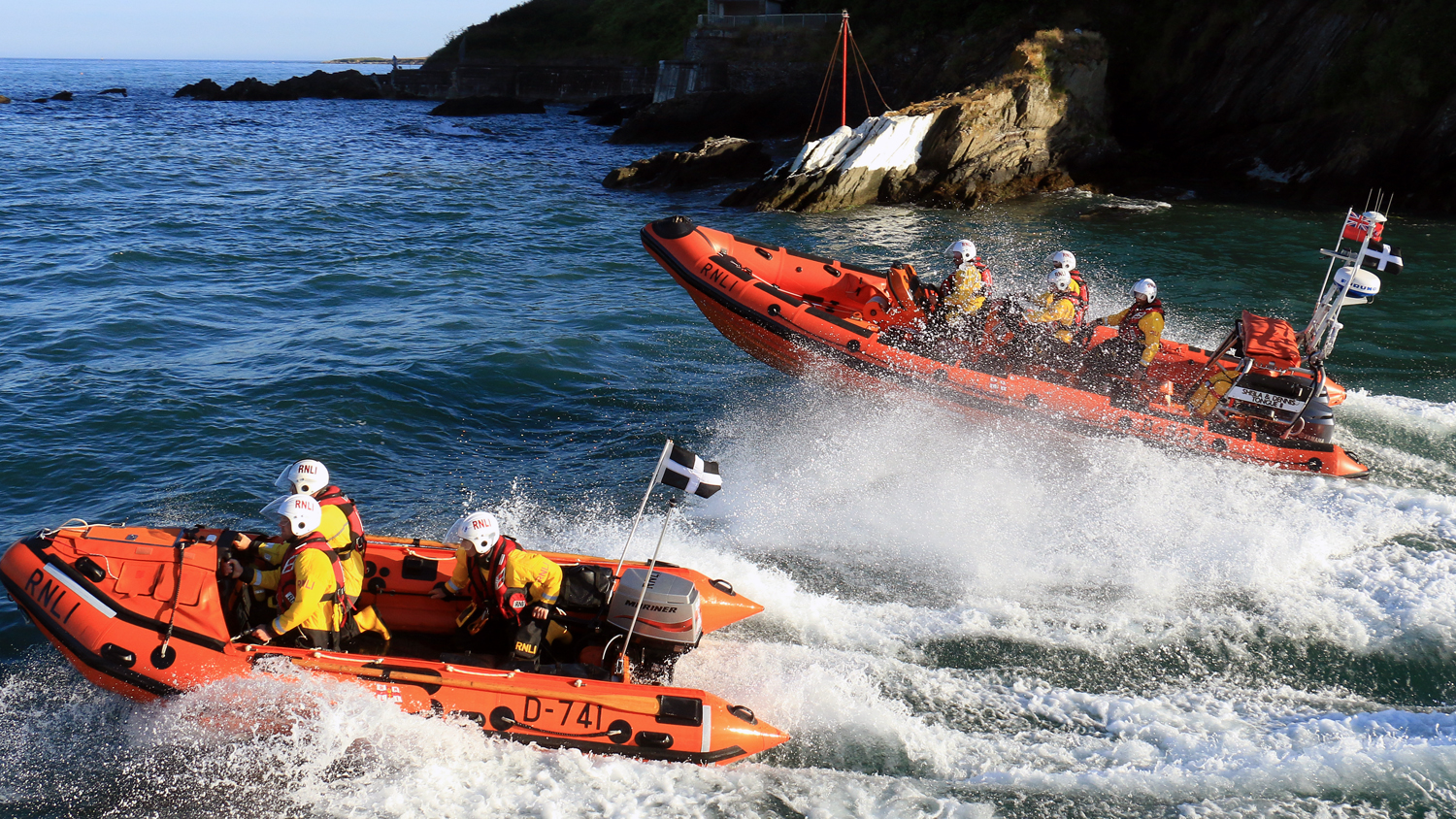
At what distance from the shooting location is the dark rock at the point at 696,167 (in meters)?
21.8

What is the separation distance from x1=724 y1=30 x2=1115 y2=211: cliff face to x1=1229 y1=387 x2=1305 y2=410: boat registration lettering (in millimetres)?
11719

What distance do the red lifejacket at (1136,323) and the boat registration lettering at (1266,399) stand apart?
0.89 metres

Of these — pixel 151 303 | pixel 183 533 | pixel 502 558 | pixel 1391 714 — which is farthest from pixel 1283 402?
pixel 151 303

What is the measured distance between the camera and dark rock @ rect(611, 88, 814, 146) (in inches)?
1156

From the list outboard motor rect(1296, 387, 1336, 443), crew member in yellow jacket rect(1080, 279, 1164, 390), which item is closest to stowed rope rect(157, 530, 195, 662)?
crew member in yellow jacket rect(1080, 279, 1164, 390)

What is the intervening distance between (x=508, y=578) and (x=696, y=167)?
59.7 ft

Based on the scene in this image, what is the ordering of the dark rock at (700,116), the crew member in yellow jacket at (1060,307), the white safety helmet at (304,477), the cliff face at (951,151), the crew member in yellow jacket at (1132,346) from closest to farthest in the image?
the white safety helmet at (304,477)
the crew member in yellow jacket at (1132,346)
the crew member in yellow jacket at (1060,307)
the cliff face at (951,151)
the dark rock at (700,116)

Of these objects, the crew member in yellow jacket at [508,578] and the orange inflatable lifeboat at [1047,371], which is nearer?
the crew member in yellow jacket at [508,578]

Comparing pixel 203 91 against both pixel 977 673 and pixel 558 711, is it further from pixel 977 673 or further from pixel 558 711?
pixel 977 673

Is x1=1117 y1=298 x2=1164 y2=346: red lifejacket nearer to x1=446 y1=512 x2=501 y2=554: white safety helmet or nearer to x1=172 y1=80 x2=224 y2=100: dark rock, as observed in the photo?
x1=446 y1=512 x2=501 y2=554: white safety helmet

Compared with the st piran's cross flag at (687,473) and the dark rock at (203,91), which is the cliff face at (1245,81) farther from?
the dark rock at (203,91)

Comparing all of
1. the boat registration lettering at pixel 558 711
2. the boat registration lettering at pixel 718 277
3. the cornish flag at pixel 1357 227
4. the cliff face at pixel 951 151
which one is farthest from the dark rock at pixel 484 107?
the boat registration lettering at pixel 558 711

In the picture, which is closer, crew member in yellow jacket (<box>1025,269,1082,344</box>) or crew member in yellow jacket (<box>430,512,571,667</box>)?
crew member in yellow jacket (<box>430,512,571,667</box>)

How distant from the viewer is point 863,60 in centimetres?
2869
